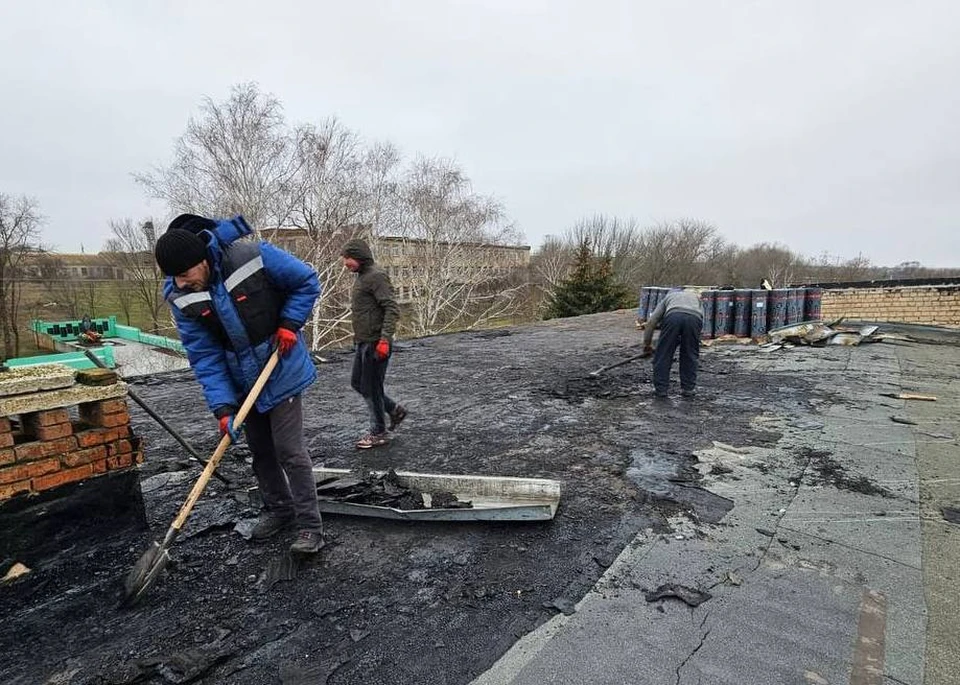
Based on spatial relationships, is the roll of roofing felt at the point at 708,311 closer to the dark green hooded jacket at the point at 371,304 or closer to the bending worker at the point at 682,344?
the bending worker at the point at 682,344

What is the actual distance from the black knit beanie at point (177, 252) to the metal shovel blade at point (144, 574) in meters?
1.28

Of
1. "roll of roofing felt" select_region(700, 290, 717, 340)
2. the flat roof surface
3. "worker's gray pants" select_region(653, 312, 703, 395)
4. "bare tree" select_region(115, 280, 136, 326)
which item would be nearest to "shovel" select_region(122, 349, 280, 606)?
the flat roof surface

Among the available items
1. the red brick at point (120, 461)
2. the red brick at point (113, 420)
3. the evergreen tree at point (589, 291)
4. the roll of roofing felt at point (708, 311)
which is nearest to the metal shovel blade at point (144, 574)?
the red brick at point (120, 461)

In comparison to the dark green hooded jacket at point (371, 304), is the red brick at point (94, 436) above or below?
below

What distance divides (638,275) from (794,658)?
3818cm

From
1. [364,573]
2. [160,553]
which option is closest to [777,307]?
[364,573]

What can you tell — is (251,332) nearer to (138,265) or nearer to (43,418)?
(43,418)

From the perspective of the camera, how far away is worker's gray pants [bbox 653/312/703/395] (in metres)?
5.50

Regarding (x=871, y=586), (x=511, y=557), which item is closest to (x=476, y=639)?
(x=511, y=557)

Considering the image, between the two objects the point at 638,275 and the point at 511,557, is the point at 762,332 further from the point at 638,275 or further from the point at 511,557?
the point at 638,275

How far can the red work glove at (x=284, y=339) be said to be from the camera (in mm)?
2473

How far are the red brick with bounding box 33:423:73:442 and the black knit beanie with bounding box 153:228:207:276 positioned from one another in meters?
0.94

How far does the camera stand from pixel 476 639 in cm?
184

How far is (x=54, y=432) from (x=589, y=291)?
20257 mm
